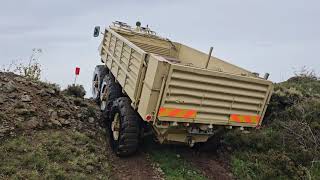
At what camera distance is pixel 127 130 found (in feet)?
26.2

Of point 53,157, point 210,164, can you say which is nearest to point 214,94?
point 210,164

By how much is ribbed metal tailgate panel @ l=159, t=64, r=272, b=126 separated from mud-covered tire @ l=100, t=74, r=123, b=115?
2471 mm

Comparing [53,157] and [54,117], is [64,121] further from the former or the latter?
[53,157]

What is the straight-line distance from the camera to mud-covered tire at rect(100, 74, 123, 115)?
32.2ft

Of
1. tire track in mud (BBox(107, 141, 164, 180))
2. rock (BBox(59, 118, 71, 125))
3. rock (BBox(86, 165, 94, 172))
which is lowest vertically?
tire track in mud (BBox(107, 141, 164, 180))

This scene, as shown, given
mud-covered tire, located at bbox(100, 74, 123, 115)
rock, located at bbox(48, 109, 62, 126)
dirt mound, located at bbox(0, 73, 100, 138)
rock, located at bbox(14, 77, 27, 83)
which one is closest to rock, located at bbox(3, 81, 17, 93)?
dirt mound, located at bbox(0, 73, 100, 138)

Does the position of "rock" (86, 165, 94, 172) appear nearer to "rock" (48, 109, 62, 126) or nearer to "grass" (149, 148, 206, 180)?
"grass" (149, 148, 206, 180)

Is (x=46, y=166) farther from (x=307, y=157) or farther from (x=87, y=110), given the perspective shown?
(x=307, y=157)

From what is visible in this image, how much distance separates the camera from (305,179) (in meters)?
7.76

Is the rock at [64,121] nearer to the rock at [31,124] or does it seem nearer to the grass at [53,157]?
the grass at [53,157]

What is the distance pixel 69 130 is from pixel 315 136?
5.29 meters

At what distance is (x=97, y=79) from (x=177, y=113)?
5.53 metres

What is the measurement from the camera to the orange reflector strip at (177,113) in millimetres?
7113

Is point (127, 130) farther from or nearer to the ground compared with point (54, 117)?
farther from the ground
